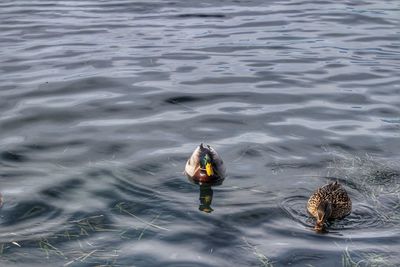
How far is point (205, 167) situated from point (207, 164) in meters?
0.06

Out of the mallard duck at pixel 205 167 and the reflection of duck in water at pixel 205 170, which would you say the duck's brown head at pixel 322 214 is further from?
the mallard duck at pixel 205 167

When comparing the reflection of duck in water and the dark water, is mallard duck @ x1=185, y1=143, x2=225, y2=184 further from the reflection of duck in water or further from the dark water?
the dark water

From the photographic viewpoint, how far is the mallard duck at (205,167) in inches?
384

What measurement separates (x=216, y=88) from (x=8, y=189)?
18.8 feet

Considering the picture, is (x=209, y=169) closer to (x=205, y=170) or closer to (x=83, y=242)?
(x=205, y=170)

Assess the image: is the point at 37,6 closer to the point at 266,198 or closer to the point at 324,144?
the point at 324,144

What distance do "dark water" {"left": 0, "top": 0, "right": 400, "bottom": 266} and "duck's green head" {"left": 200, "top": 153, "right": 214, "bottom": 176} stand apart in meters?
0.30

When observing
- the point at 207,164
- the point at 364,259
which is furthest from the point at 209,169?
the point at 364,259

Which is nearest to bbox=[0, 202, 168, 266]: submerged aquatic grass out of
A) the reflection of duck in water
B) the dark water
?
the dark water

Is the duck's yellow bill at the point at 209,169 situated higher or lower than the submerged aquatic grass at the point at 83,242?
higher

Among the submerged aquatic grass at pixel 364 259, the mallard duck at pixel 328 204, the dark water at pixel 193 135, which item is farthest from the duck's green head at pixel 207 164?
the submerged aquatic grass at pixel 364 259

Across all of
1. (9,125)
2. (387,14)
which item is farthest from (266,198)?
(387,14)

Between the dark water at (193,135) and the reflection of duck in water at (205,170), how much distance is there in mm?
164

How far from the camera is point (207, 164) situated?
9656mm
